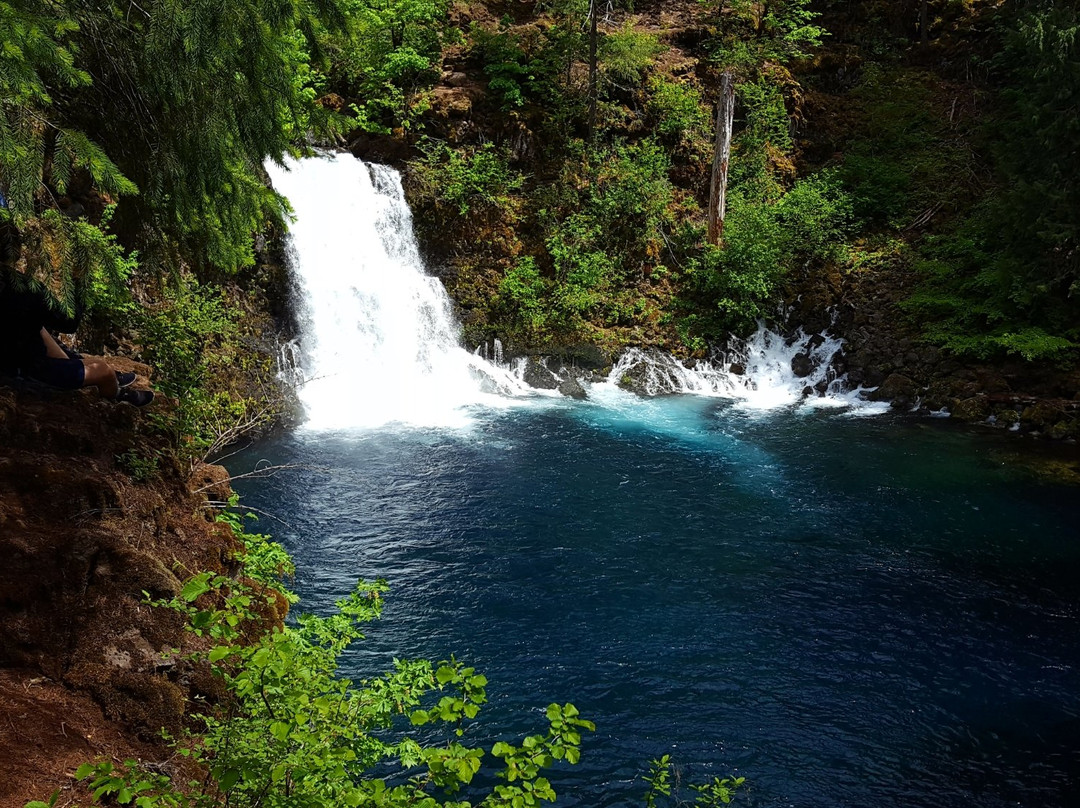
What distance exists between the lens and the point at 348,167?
17.7 m

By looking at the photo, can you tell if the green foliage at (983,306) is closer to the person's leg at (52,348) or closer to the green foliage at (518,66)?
the green foliage at (518,66)

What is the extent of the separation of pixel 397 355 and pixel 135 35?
11904 mm

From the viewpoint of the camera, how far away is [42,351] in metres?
5.29

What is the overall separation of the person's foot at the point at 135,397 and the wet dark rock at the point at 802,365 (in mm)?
15318

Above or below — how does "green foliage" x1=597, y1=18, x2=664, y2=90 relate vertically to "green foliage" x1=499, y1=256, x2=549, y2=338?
above

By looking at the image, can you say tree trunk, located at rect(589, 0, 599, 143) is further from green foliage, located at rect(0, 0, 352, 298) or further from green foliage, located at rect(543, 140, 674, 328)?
green foliage, located at rect(0, 0, 352, 298)

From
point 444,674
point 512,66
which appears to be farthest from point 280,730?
point 512,66

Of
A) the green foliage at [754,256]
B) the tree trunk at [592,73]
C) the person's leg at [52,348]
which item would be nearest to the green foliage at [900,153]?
the green foliage at [754,256]

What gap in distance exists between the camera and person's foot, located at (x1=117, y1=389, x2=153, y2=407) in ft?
18.5

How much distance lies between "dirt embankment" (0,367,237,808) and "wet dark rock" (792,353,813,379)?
49.4 feet

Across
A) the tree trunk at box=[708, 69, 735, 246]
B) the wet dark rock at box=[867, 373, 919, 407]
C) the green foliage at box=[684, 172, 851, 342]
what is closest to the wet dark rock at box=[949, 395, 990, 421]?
the wet dark rock at box=[867, 373, 919, 407]

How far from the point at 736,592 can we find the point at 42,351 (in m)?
7.26

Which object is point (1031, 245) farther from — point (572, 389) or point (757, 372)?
point (572, 389)

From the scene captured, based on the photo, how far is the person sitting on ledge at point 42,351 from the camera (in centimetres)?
483
